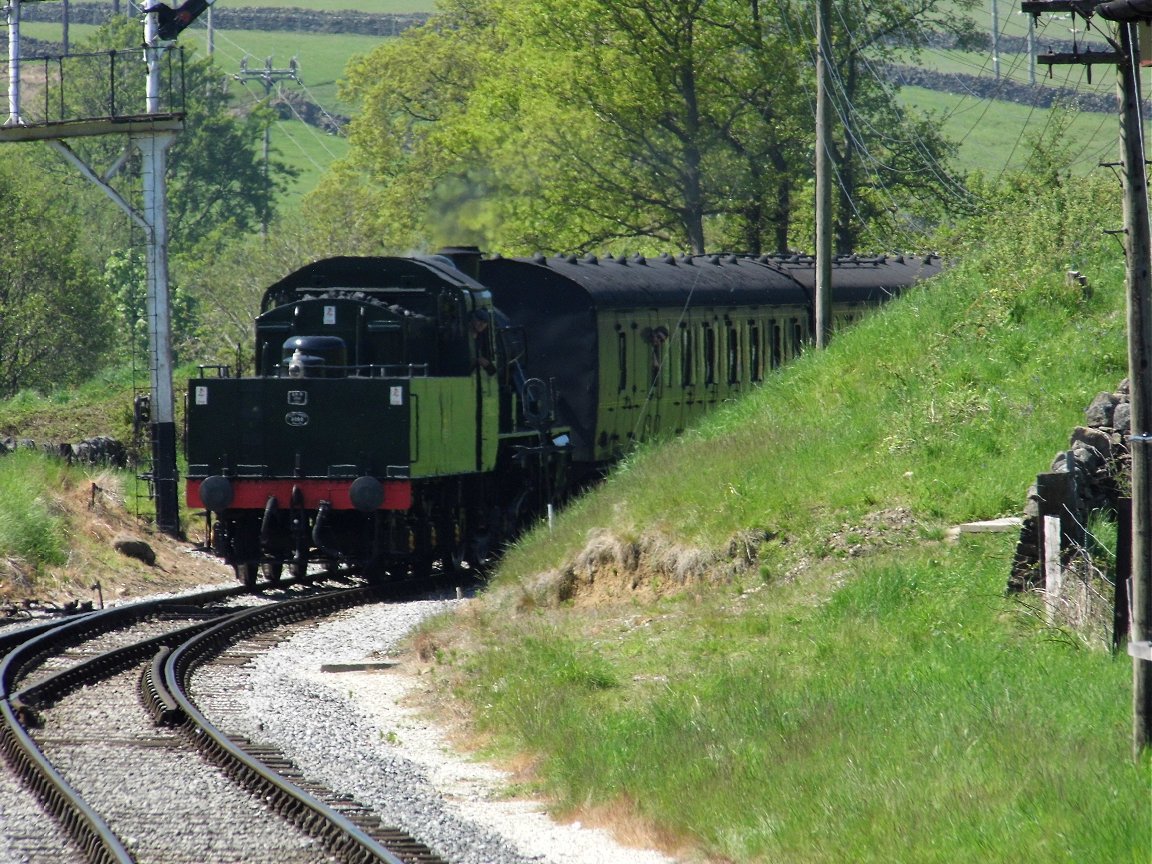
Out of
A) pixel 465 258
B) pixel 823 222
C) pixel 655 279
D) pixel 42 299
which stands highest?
pixel 823 222

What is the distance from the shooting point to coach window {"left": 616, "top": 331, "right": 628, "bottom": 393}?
79.0 feet

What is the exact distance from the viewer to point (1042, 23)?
34.6ft

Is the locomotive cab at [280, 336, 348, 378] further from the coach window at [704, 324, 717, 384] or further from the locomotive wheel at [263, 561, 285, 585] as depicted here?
the coach window at [704, 324, 717, 384]

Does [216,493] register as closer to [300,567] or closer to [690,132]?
[300,567]

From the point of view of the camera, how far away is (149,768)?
10.5 meters

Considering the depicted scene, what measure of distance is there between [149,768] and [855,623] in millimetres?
5295

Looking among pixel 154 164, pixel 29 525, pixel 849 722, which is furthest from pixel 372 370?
pixel 849 722

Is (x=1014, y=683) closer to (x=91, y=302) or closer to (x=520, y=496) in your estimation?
(x=520, y=496)

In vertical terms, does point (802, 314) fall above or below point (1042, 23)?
below

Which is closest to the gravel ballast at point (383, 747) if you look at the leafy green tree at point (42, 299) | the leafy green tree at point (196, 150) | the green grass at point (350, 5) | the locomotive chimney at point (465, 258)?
the locomotive chimney at point (465, 258)

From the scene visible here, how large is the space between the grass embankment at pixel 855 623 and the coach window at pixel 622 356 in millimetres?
2757

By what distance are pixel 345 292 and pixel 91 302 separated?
35441 millimetres

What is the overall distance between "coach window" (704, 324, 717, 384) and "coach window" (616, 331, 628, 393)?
7.28 ft

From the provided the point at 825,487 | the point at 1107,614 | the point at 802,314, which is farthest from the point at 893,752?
the point at 802,314
